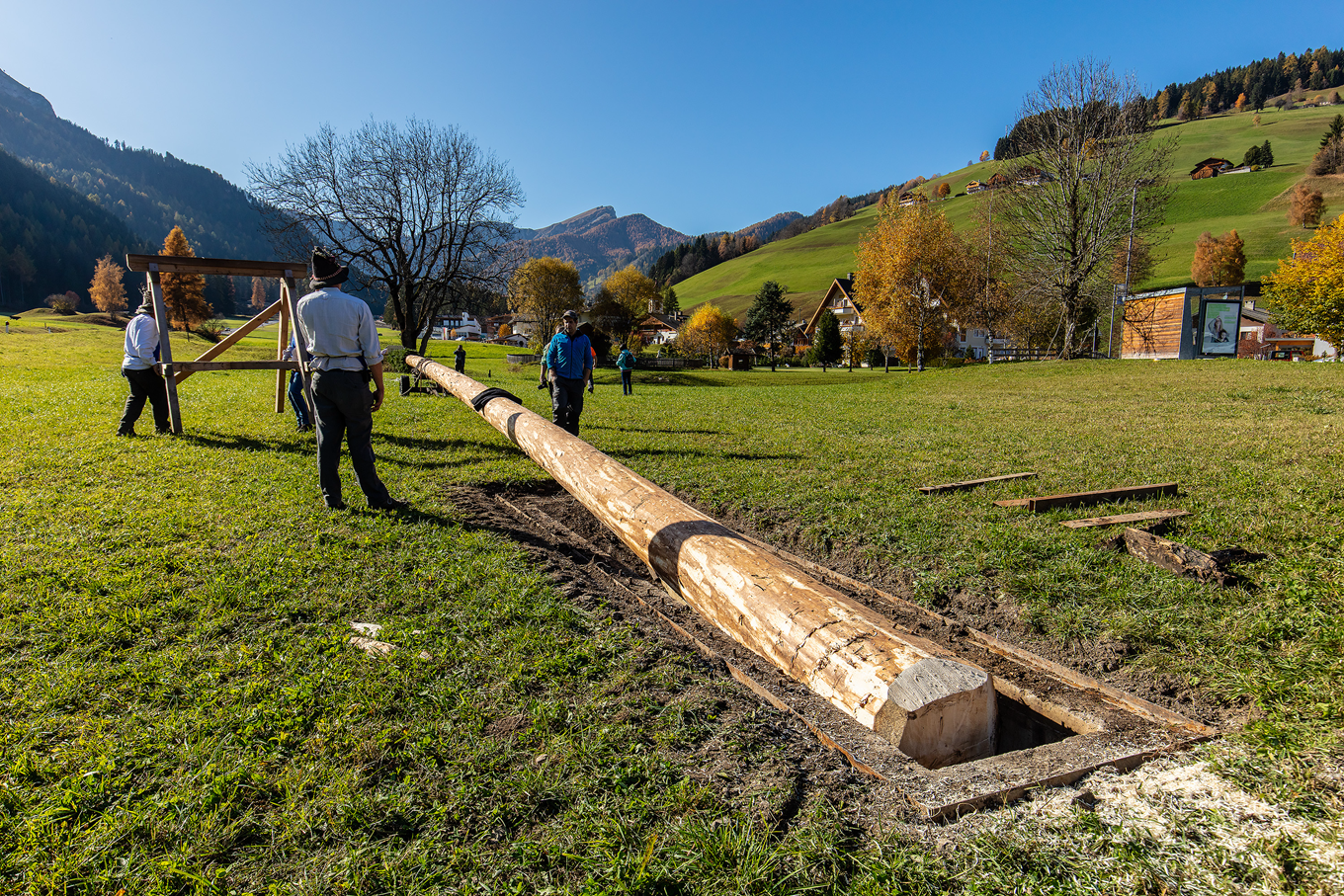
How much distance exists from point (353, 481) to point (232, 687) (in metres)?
4.41

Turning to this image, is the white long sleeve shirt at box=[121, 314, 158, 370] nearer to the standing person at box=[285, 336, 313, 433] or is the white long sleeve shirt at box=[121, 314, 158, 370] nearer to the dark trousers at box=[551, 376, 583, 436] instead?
the standing person at box=[285, 336, 313, 433]

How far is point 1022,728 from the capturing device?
10.7 feet

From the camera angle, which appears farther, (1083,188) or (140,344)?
(1083,188)

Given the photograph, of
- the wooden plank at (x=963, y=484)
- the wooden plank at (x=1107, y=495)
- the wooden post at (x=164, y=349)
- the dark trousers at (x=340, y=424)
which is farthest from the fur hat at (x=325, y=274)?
the wooden plank at (x=1107, y=495)

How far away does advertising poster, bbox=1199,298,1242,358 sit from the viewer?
92.0 ft

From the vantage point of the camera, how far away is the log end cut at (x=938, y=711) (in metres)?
2.60

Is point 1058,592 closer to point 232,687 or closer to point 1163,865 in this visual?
point 1163,865

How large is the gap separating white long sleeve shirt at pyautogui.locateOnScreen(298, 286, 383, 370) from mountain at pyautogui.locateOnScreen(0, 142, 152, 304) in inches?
4873

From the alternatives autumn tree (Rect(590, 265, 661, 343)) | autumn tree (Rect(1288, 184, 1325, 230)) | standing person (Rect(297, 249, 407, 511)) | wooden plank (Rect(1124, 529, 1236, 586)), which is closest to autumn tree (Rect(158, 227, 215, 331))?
autumn tree (Rect(590, 265, 661, 343))

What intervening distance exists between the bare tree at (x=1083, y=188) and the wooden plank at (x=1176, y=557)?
2877 cm

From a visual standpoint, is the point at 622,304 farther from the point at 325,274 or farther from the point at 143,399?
the point at 325,274

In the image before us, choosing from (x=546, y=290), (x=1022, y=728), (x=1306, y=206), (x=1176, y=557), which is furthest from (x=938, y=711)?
(x=1306, y=206)

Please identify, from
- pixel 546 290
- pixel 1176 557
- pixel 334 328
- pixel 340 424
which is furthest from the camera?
pixel 546 290

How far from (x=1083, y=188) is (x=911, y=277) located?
10.9 meters
